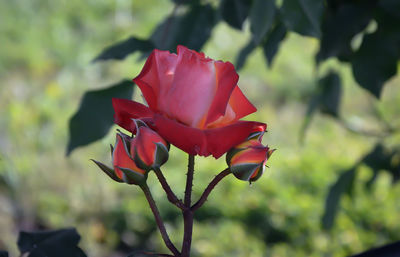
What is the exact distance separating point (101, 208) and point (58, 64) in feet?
3.97

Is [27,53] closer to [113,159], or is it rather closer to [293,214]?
[293,214]

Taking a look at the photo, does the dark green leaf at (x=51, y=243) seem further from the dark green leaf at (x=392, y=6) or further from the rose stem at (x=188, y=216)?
the dark green leaf at (x=392, y=6)

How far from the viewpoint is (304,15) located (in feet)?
1.78

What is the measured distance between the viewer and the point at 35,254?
0.37 metres

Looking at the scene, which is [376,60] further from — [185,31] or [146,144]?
[146,144]

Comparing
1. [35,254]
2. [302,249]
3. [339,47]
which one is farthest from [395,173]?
[302,249]

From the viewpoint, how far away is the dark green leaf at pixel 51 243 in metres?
0.37

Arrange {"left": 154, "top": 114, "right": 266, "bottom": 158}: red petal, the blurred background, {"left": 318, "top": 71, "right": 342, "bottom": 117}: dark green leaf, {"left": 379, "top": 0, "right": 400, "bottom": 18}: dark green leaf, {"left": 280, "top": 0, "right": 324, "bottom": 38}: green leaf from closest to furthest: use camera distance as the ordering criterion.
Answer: {"left": 154, "top": 114, "right": 266, "bottom": 158}: red petal, {"left": 280, "top": 0, "right": 324, "bottom": 38}: green leaf, {"left": 379, "top": 0, "right": 400, "bottom": 18}: dark green leaf, {"left": 318, "top": 71, "right": 342, "bottom": 117}: dark green leaf, the blurred background

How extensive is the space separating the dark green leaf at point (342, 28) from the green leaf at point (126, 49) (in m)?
0.21

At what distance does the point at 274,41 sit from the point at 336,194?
43 cm

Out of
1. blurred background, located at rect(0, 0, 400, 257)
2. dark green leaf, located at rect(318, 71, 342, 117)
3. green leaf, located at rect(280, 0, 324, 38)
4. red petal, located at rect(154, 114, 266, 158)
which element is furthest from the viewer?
blurred background, located at rect(0, 0, 400, 257)

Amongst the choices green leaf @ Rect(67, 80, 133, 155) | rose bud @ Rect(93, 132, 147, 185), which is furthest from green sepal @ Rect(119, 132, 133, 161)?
green leaf @ Rect(67, 80, 133, 155)

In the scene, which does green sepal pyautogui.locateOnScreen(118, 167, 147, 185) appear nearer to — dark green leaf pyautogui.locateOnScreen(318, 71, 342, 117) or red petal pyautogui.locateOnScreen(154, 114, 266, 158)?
red petal pyautogui.locateOnScreen(154, 114, 266, 158)

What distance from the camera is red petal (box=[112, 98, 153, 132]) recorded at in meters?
0.32
